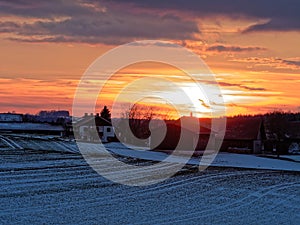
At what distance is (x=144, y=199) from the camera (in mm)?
20656

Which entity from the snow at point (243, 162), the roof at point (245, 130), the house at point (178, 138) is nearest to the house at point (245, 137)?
the roof at point (245, 130)

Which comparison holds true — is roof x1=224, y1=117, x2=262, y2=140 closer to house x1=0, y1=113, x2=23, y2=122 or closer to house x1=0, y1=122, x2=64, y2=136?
house x1=0, y1=122, x2=64, y2=136

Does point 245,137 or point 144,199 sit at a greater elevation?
point 245,137

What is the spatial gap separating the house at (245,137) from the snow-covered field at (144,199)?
106ft

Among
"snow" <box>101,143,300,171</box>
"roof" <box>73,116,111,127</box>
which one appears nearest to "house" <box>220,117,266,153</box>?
"snow" <box>101,143,300,171</box>

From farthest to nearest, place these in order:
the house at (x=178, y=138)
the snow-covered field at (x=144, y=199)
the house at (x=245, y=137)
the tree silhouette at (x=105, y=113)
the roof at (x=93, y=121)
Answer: the tree silhouette at (x=105, y=113)
the roof at (x=93, y=121)
the house at (x=245, y=137)
the house at (x=178, y=138)
the snow-covered field at (x=144, y=199)

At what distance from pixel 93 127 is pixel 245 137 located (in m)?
28.1

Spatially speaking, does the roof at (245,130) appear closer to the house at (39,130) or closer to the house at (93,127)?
the house at (93,127)

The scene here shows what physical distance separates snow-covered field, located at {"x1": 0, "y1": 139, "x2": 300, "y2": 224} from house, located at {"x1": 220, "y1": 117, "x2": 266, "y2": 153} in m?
32.4

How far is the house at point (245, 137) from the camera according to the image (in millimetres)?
63438

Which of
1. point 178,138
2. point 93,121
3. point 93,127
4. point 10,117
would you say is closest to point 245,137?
point 178,138

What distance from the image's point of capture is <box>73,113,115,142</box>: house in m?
81.5

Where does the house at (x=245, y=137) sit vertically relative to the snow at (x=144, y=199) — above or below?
above

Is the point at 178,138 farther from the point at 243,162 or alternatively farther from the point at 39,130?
the point at 39,130
